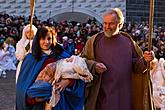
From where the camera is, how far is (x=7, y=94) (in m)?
10.6

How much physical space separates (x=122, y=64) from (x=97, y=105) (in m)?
0.44

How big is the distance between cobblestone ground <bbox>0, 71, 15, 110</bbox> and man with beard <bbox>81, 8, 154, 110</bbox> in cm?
446

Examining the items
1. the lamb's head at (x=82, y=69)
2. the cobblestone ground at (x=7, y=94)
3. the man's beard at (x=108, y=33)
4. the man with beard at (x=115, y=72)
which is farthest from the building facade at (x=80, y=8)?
the lamb's head at (x=82, y=69)

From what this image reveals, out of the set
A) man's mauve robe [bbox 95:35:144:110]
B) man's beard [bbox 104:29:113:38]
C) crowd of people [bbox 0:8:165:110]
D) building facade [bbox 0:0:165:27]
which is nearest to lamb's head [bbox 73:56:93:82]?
crowd of people [bbox 0:8:165:110]

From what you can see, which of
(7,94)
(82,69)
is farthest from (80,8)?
(82,69)

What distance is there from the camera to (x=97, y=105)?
453 cm

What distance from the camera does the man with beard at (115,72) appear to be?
4465 millimetres

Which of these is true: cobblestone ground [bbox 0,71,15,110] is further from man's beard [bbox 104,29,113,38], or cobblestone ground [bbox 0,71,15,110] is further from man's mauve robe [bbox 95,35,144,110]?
man's beard [bbox 104,29,113,38]

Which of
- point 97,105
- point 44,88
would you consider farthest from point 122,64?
point 44,88

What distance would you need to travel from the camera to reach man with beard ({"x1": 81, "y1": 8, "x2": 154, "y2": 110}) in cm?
446

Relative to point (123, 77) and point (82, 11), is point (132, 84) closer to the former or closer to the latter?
point (123, 77)

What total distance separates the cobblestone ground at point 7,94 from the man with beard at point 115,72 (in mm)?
4462

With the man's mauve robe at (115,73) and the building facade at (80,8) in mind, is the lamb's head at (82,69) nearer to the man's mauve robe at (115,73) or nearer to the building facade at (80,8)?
the man's mauve robe at (115,73)

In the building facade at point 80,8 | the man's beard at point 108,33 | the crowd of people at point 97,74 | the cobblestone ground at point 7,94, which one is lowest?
the cobblestone ground at point 7,94
